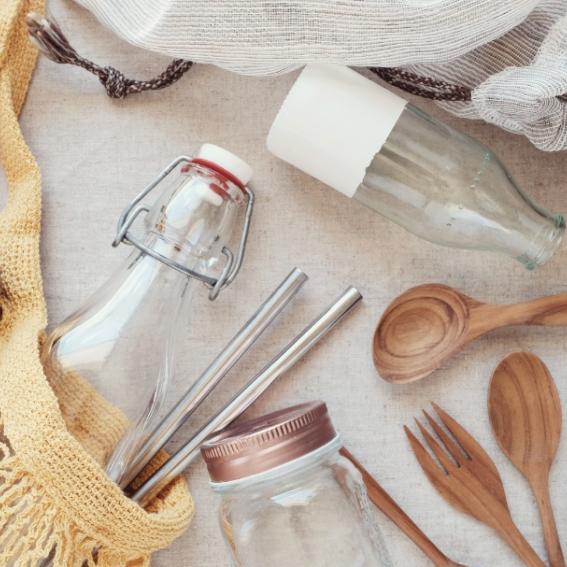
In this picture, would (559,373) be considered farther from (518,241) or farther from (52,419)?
(52,419)

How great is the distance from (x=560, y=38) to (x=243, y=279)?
255 mm

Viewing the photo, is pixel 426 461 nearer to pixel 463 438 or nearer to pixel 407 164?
pixel 463 438

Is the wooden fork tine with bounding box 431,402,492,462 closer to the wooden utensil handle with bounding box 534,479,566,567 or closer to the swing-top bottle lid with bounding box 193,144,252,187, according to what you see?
the wooden utensil handle with bounding box 534,479,566,567

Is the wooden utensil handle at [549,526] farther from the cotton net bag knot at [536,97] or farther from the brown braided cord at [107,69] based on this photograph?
the brown braided cord at [107,69]

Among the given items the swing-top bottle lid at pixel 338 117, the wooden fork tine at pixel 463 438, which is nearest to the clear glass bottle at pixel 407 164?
the swing-top bottle lid at pixel 338 117

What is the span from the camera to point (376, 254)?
1.84ft

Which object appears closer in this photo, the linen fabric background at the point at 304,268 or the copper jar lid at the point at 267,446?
the copper jar lid at the point at 267,446

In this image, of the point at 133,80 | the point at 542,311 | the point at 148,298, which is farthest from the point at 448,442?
the point at 133,80

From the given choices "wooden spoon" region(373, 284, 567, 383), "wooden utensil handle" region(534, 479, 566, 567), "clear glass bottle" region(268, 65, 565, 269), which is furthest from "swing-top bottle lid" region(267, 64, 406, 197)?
"wooden utensil handle" region(534, 479, 566, 567)

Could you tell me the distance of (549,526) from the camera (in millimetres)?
538

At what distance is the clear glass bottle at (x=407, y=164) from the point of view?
0.49 metres

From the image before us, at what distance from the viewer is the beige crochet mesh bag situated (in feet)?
1.55

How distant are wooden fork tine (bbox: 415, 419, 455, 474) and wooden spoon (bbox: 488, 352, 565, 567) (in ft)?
0.13

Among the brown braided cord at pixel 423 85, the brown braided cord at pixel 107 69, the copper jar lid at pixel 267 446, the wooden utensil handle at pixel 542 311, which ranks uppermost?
the brown braided cord at pixel 423 85
